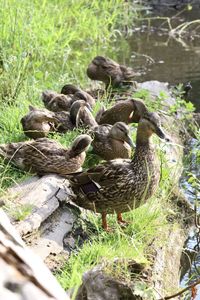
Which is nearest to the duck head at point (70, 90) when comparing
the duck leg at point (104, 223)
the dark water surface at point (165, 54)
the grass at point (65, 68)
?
the grass at point (65, 68)

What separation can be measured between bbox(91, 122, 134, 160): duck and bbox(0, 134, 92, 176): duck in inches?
16.2

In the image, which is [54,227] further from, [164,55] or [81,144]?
[164,55]

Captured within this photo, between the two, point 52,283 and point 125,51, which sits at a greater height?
point 52,283

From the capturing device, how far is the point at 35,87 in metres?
7.98

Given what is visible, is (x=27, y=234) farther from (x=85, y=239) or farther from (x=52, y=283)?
(x=52, y=283)

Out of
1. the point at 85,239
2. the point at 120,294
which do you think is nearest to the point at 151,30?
the point at 85,239

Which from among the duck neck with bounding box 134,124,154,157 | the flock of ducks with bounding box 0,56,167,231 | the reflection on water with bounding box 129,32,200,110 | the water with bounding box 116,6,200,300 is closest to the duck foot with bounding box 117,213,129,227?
the flock of ducks with bounding box 0,56,167,231

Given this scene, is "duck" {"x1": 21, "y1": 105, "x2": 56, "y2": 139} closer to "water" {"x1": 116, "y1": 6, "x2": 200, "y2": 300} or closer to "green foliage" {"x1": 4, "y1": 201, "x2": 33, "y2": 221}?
"green foliage" {"x1": 4, "y1": 201, "x2": 33, "y2": 221}

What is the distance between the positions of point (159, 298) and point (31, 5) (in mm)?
7235

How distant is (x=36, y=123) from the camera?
19.8 feet

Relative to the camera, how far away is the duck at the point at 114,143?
567 centimetres

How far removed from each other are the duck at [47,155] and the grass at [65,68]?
4.6 inches

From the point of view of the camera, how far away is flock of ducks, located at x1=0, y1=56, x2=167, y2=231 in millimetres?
4633

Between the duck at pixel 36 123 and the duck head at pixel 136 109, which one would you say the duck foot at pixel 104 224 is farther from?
the duck head at pixel 136 109
